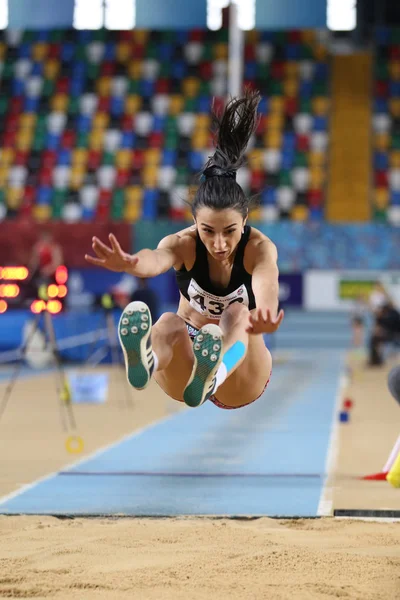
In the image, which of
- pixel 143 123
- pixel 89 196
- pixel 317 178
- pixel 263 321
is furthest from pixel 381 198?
pixel 263 321

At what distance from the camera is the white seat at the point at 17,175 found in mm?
24297

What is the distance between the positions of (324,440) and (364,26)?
19847mm

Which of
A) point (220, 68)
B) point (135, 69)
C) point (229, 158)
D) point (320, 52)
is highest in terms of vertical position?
point (320, 52)

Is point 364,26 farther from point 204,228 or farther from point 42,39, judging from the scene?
point 204,228

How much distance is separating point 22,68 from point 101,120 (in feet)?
9.09

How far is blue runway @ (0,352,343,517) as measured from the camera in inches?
224

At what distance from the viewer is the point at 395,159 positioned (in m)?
23.6

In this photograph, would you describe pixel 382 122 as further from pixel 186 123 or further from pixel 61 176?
pixel 61 176

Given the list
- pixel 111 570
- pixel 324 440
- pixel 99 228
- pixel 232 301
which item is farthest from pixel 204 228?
pixel 99 228

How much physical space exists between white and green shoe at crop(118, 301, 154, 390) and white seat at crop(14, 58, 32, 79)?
23.1 meters

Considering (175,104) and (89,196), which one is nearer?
(89,196)

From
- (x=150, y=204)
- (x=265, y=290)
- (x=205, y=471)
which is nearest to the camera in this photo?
(x=265, y=290)

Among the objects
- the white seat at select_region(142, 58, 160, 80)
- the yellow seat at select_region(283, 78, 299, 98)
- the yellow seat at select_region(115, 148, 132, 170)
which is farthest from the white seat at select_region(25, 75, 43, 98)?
the yellow seat at select_region(283, 78, 299, 98)

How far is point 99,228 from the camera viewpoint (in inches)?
819
